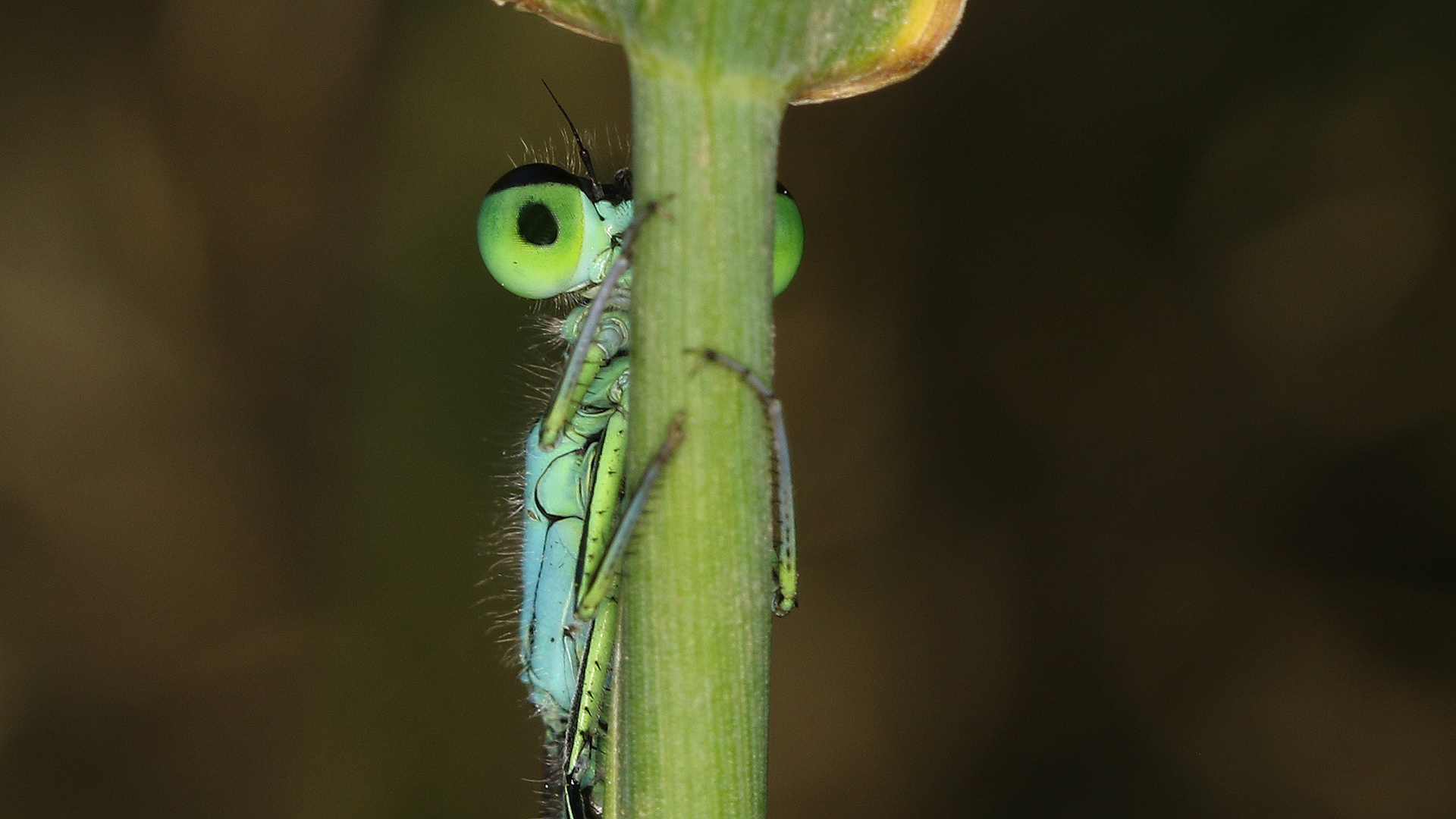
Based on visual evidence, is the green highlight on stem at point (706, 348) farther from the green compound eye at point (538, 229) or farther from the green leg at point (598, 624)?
the green compound eye at point (538, 229)

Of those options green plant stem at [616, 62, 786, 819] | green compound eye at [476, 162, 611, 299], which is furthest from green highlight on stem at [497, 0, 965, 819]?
green compound eye at [476, 162, 611, 299]

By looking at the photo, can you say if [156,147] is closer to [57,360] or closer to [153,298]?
[153,298]

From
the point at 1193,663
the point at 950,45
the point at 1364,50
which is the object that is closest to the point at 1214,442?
the point at 1193,663

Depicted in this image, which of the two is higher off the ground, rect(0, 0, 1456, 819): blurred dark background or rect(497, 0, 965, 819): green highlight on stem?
rect(0, 0, 1456, 819): blurred dark background

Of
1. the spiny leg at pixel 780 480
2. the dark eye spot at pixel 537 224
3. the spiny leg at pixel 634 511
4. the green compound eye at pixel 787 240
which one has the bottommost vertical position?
the spiny leg at pixel 634 511

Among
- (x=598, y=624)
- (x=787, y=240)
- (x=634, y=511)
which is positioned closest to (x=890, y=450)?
(x=787, y=240)

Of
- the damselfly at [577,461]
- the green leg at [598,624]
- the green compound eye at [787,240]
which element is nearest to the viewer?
the green leg at [598,624]

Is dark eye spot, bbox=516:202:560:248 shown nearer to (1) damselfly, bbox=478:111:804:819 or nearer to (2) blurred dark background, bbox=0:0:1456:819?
(1) damselfly, bbox=478:111:804:819

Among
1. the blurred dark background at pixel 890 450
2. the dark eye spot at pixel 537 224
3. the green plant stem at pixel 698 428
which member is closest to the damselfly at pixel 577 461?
the dark eye spot at pixel 537 224

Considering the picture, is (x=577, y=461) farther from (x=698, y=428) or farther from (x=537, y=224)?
(x=698, y=428)
